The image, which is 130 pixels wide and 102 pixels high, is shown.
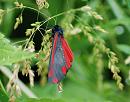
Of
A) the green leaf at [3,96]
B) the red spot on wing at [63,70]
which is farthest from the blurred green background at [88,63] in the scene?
the red spot on wing at [63,70]

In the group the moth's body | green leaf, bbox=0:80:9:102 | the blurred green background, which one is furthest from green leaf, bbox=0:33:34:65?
the blurred green background

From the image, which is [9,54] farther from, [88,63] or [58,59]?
[88,63]

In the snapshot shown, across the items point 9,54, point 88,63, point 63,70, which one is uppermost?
point 9,54

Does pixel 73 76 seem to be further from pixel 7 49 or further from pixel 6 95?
pixel 7 49

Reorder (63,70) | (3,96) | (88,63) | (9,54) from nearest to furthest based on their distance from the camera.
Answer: (9,54) < (63,70) < (3,96) < (88,63)

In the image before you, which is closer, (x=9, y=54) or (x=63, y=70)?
(x=9, y=54)

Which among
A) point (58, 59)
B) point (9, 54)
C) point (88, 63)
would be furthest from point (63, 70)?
point (88, 63)

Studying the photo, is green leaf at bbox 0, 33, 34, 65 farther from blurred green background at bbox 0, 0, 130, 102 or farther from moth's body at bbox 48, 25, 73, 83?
blurred green background at bbox 0, 0, 130, 102

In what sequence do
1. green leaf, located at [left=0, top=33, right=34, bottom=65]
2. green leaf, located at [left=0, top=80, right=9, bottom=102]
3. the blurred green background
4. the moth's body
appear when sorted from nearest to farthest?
green leaf, located at [left=0, top=33, right=34, bottom=65], the moth's body, green leaf, located at [left=0, top=80, right=9, bottom=102], the blurred green background

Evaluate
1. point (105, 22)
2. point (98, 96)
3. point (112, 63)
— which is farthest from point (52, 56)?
point (98, 96)
